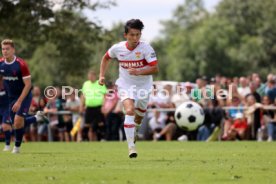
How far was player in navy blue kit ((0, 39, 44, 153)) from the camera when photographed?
17.3 metres

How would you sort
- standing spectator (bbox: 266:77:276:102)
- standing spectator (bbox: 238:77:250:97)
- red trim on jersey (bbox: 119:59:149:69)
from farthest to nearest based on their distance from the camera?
1. standing spectator (bbox: 238:77:250:97)
2. standing spectator (bbox: 266:77:276:102)
3. red trim on jersey (bbox: 119:59:149:69)

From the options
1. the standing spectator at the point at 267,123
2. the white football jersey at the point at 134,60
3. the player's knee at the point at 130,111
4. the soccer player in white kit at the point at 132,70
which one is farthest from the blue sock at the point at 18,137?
the standing spectator at the point at 267,123

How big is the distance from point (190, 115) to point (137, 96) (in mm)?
9405

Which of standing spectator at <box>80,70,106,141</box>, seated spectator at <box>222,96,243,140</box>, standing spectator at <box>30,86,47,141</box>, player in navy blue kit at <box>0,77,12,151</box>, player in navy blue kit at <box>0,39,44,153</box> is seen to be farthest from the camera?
standing spectator at <box>30,86,47,141</box>

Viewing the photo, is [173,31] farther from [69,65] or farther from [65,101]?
[65,101]

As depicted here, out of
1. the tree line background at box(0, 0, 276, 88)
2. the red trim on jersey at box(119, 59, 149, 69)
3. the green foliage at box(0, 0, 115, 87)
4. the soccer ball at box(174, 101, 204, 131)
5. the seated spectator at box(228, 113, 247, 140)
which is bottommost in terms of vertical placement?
the seated spectator at box(228, 113, 247, 140)

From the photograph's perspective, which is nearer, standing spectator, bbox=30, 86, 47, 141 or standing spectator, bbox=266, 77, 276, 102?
standing spectator, bbox=266, 77, 276, 102

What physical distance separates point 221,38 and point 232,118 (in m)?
82.2

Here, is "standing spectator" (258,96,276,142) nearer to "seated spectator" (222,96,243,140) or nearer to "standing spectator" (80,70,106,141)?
"seated spectator" (222,96,243,140)

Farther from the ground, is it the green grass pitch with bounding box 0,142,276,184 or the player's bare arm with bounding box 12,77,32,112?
the player's bare arm with bounding box 12,77,32,112

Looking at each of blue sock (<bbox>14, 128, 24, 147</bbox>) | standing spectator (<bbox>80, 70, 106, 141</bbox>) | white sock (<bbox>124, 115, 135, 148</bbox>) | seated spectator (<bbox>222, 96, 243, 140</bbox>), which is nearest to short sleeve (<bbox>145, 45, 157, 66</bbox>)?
white sock (<bbox>124, 115, 135, 148</bbox>)

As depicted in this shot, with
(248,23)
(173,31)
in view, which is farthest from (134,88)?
(173,31)

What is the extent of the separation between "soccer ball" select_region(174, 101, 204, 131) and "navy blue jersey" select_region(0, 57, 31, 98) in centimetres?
850

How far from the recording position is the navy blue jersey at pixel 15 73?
17.5 metres
